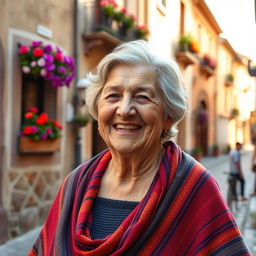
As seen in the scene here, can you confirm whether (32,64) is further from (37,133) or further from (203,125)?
(203,125)

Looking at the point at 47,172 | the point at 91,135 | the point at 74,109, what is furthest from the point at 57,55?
the point at 91,135

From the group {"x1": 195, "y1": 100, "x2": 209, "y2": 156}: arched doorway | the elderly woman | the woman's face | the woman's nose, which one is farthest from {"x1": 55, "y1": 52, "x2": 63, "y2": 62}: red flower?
{"x1": 195, "y1": 100, "x2": 209, "y2": 156}: arched doorway

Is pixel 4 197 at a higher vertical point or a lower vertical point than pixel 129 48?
lower

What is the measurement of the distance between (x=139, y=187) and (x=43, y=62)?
3552 mm

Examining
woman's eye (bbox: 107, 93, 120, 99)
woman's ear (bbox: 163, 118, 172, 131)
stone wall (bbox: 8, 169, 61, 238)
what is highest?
woman's eye (bbox: 107, 93, 120, 99)

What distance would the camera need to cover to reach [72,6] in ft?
19.5

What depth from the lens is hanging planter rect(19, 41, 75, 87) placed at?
4655mm

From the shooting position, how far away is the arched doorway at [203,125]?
1399 centimetres

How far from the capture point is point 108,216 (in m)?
1.43

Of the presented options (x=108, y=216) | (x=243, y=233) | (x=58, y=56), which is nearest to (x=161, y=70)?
(x=108, y=216)

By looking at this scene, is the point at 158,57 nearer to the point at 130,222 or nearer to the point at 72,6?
the point at 130,222

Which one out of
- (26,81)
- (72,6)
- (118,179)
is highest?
(72,6)

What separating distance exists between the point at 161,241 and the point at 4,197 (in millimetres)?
3824

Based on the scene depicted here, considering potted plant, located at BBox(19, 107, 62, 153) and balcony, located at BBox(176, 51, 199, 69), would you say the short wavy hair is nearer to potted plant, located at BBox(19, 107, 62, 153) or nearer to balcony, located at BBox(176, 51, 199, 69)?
→ potted plant, located at BBox(19, 107, 62, 153)
